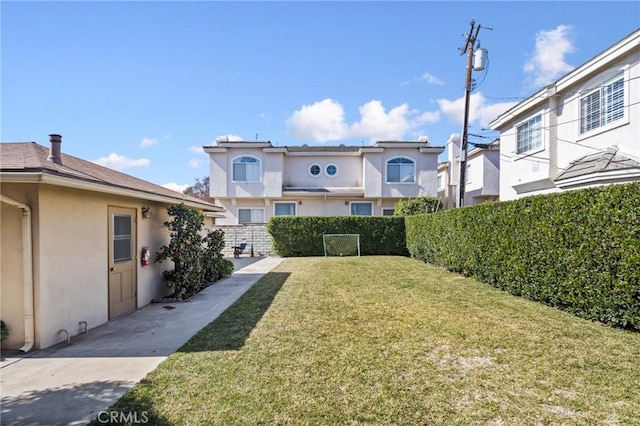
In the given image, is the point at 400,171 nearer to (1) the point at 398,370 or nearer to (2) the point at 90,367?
(1) the point at 398,370

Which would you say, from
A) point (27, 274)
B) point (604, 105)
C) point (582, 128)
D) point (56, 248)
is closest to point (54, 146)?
point (56, 248)

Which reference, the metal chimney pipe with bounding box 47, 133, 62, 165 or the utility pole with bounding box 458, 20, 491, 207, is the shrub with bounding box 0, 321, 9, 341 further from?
the utility pole with bounding box 458, 20, 491, 207

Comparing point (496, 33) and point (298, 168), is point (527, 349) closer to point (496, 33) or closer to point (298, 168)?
point (496, 33)

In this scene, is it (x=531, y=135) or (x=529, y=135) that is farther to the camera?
(x=529, y=135)

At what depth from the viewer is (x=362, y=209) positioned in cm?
2469

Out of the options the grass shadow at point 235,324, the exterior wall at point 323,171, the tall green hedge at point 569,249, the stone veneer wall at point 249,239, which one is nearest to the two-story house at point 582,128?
the tall green hedge at point 569,249

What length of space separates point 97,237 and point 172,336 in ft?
8.12

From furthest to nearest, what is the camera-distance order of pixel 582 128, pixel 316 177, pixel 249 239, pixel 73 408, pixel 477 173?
1. pixel 477 173
2. pixel 316 177
3. pixel 249 239
4. pixel 582 128
5. pixel 73 408

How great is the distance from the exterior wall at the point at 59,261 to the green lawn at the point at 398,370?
2.22 meters

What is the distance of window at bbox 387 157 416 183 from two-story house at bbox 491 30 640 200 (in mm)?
8304

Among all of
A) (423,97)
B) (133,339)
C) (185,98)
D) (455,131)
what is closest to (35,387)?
(133,339)

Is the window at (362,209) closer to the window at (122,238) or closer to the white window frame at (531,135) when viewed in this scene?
the white window frame at (531,135)

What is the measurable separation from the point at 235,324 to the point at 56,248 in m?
3.21

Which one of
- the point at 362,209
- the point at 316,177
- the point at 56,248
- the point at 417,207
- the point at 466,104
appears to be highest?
the point at 466,104
